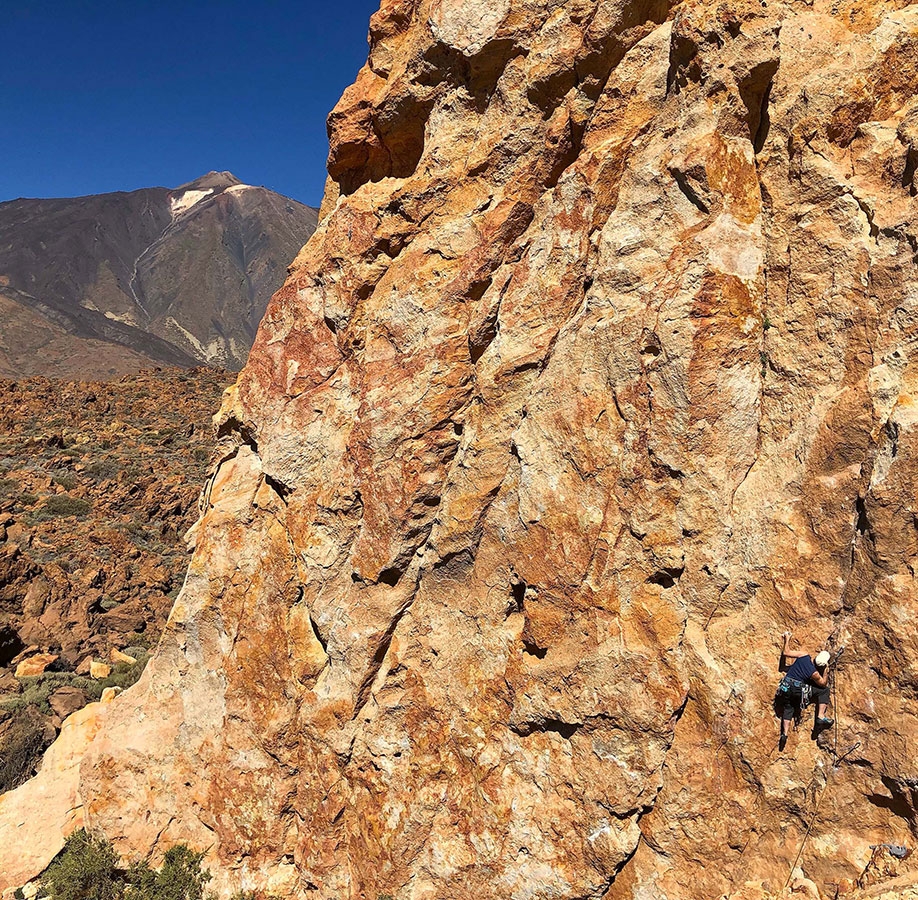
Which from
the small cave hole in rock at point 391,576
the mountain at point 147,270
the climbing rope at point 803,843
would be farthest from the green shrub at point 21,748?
the mountain at point 147,270

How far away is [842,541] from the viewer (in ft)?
17.0

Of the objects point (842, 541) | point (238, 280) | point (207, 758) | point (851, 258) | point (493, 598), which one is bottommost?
point (207, 758)

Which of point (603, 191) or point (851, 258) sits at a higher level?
point (603, 191)

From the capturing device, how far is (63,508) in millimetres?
19031

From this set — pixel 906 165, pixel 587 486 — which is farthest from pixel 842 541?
pixel 906 165

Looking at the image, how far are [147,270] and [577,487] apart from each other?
155 meters

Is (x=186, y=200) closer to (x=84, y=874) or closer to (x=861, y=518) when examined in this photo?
(x=84, y=874)

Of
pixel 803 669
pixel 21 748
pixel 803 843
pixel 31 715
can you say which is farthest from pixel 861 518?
pixel 31 715

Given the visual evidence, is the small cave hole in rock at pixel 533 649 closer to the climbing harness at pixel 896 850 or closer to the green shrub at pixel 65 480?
the climbing harness at pixel 896 850

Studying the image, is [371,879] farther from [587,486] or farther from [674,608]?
[587,486]

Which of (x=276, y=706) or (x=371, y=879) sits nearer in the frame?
(x=371, y=879)

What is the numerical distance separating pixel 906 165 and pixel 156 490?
21256 mm

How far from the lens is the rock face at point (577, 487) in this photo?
5.24 meters

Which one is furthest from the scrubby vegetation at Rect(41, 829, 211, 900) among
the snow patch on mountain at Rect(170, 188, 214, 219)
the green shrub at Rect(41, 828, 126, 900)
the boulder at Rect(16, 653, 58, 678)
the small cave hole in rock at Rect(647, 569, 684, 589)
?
the snow patch on mountain at Rect(170, 188, 214, 219)
